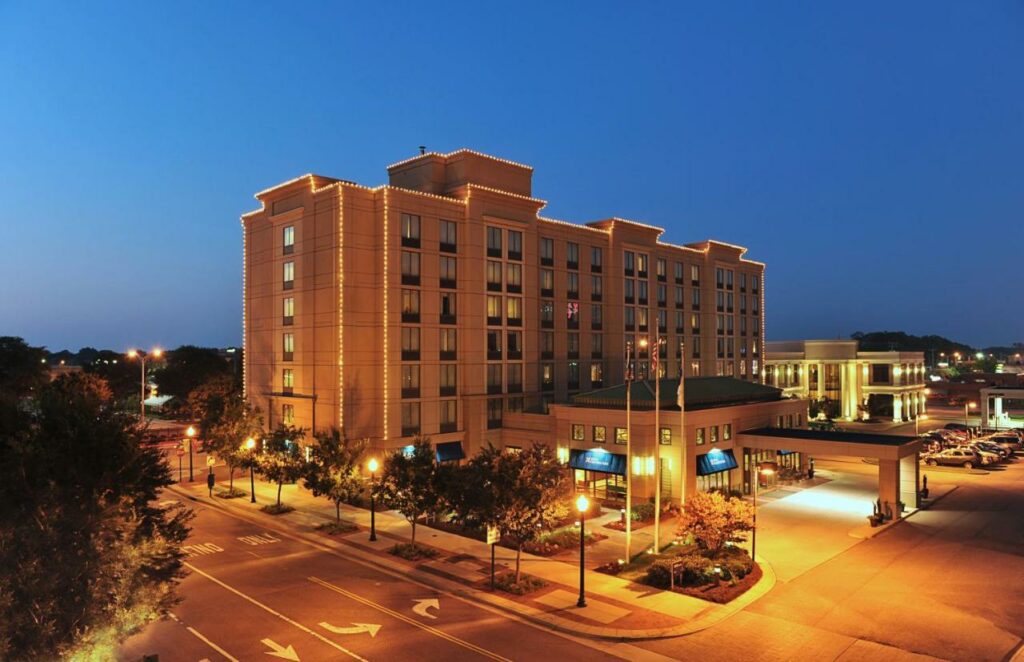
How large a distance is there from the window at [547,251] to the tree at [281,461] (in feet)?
88.2

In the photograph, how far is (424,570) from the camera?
28.3 meters

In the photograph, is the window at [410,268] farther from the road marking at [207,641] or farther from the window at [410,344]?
the road marking at [207,641]

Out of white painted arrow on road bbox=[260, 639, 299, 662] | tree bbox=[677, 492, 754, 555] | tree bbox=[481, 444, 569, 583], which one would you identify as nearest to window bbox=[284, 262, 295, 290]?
tree bbox=[481, 444, 569, 583]

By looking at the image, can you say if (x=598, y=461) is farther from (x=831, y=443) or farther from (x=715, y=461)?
(x=831, y=443)

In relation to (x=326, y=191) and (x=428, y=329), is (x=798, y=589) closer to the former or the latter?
(x=428, y=329)

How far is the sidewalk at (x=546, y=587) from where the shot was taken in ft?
72.4

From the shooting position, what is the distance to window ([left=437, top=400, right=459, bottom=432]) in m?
50.8

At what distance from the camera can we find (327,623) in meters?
22.2

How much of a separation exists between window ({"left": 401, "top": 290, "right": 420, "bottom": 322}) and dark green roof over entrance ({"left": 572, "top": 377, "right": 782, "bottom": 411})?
1372 cm

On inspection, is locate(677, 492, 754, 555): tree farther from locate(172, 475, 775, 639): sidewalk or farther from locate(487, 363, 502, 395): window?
locate(487, 363, 502, 395): window

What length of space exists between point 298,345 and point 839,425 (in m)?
71.7

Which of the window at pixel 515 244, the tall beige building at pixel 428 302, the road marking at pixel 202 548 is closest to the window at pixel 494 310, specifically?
the tall beige building at pixel 428 302

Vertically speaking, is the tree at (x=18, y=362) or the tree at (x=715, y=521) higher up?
the tree at (x=18, y=362)

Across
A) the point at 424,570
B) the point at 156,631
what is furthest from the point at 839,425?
the point at 156,631
